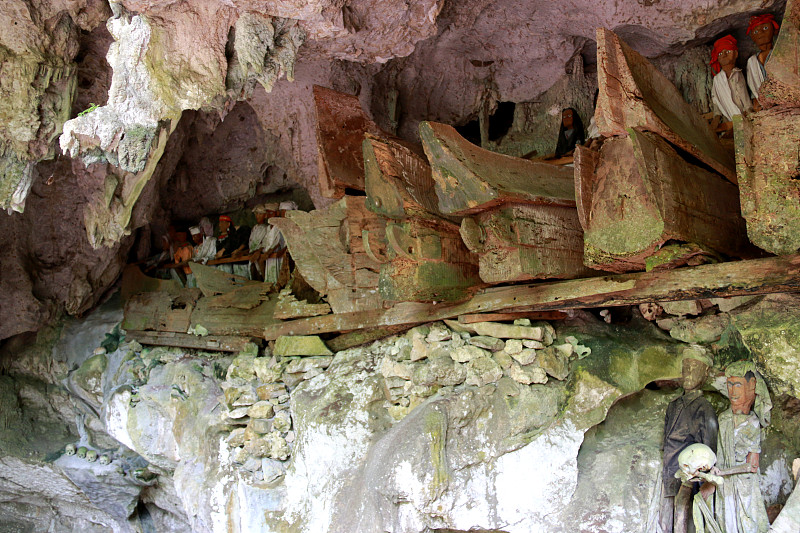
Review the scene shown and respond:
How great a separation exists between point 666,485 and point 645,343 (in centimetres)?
79

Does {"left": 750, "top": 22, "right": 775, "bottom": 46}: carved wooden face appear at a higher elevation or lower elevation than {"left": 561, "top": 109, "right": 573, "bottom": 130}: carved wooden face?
higher

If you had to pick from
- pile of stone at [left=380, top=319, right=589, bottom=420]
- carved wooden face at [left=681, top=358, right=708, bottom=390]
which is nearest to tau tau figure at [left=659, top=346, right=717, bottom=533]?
carved wooden face at [left=681, top=358, right=708, bottom=390]

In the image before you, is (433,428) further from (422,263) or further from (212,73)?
(212,73)

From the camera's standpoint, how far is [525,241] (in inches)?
129

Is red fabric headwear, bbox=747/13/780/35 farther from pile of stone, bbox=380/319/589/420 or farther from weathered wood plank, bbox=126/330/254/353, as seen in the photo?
weathered wood plank, bbox=126/330/254/353

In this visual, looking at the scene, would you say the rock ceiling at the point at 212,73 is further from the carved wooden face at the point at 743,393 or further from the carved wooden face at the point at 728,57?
the carved wooden face at the point at 743,393

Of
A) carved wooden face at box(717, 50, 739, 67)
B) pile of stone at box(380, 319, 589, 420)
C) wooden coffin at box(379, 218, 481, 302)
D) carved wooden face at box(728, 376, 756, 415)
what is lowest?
carved wooden face at box(728, 376, 756, 415)

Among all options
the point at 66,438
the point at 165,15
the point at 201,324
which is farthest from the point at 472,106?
the point at 66,438

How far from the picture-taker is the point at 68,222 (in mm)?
6973

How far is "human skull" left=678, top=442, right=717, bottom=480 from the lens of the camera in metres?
3.44

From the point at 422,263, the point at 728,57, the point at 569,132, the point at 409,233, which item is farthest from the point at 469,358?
the point at 728,57

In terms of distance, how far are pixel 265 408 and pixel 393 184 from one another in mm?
2433

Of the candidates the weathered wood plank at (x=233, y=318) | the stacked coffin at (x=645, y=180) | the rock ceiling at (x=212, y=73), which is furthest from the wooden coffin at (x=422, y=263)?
the weathered wood plank at (x=233, y=318)

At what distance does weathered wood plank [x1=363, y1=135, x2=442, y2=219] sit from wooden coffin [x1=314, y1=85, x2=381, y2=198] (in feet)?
2.07
